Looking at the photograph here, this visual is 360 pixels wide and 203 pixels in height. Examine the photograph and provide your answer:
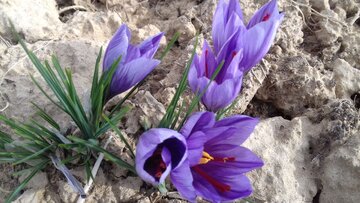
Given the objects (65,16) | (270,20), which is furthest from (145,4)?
(270,20)

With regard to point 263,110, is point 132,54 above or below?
above

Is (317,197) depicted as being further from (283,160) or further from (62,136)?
(62,136)

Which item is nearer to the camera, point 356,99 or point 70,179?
point 70,179

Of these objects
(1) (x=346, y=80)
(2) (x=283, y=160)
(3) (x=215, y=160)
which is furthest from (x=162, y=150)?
(1) (x=346, y=80)

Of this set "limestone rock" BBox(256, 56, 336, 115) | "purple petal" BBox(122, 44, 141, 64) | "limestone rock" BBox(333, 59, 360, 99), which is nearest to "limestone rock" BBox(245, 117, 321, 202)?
"limestone rock" BBox(256, 56, 336, 115)

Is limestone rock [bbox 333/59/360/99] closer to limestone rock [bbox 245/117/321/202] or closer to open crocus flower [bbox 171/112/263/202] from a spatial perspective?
limestone rock [bbox 245/117/321/202]

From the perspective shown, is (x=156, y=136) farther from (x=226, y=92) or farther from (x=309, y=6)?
(x=309, y=6)

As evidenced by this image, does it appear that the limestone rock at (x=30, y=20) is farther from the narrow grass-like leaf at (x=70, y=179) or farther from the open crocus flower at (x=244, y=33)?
the open crocus flower at (x=244, y=33)

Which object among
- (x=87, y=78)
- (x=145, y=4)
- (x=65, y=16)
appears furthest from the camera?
(x=145, y=4)
